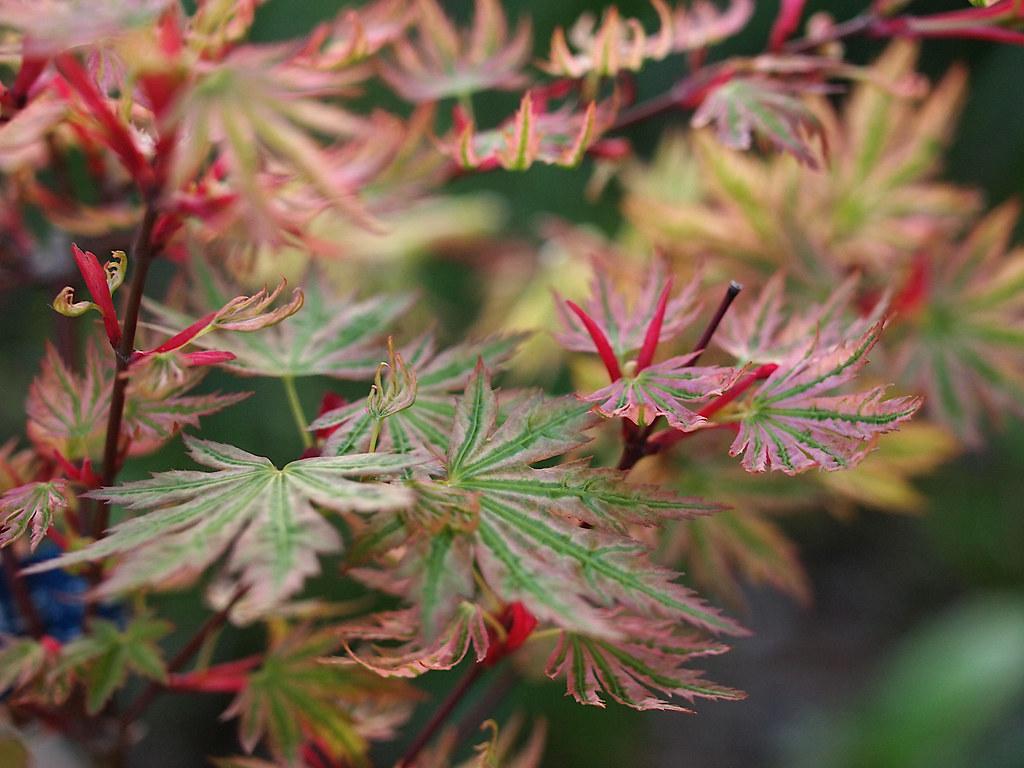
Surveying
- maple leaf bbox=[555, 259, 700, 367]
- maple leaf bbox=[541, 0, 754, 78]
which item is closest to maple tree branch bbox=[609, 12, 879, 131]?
maple leaf bbox=[541, 0, 754, 78]

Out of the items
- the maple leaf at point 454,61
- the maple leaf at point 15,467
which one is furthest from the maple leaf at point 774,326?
the maple leaf at point 15,467

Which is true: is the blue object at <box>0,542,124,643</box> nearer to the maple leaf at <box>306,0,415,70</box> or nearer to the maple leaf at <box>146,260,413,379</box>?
the maple leaf at <box>146,260,413,379</box>

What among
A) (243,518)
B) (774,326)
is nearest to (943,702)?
(774,326)

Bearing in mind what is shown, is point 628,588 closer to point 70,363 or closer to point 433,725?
point 433,725

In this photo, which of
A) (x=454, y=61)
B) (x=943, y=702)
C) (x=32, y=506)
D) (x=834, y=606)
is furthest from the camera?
(x=834, y=606)

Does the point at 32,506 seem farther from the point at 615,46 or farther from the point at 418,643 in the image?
the point at 615,46

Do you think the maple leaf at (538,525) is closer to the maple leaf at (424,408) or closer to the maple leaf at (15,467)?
the maple leaf at (424,408)

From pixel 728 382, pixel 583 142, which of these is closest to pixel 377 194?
pixel 583 142
